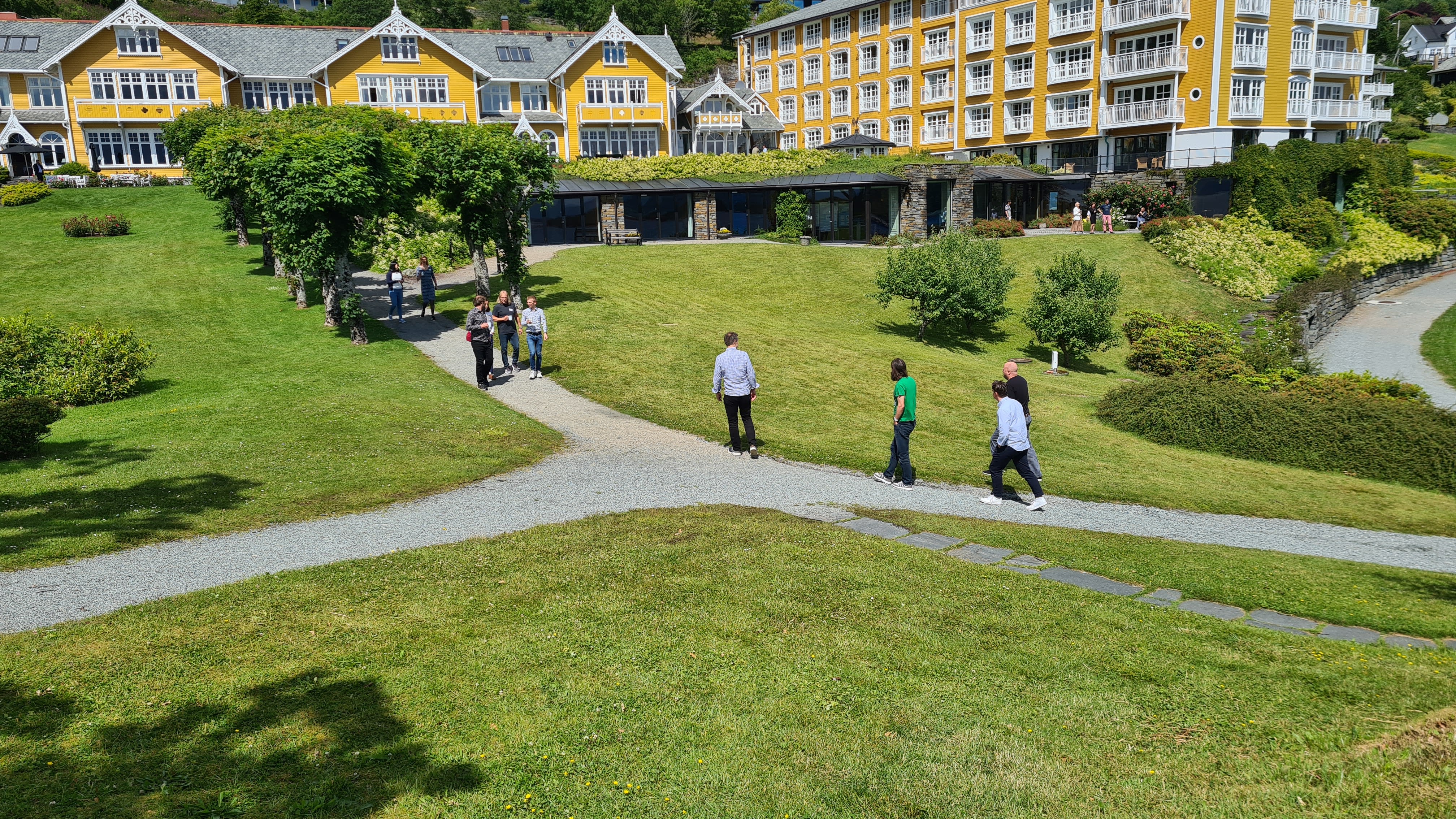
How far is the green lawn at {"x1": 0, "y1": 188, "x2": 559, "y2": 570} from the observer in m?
11.1

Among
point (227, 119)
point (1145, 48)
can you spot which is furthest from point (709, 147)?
point (227, 119)

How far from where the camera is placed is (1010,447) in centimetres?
1346

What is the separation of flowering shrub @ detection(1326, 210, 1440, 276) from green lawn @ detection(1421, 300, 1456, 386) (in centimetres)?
467

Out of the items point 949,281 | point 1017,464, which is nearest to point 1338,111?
point 949,281

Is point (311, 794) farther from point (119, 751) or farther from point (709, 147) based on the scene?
point (709, 147)

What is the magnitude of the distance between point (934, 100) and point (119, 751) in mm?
66059

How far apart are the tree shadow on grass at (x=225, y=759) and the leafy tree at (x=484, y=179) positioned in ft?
64.8

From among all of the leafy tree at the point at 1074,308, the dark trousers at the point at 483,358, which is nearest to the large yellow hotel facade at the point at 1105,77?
the leafy tree at the point at 1074,308

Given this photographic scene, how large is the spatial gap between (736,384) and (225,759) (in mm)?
10445

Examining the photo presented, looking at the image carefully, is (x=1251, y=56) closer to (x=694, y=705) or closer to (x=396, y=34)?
(x=396, y=34)

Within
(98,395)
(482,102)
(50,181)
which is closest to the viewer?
(98,395)

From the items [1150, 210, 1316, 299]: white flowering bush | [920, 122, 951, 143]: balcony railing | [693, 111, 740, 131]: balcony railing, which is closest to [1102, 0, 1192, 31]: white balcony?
[920, 122, 951, 143]: balcony railing

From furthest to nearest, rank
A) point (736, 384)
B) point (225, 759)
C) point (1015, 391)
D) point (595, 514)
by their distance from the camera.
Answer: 1. point (736, 384)
2. point (1015, 391)
3. point (595, 514)
4. point (225, 759)

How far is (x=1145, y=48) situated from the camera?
5294cm
